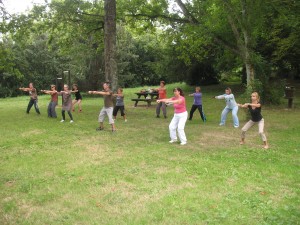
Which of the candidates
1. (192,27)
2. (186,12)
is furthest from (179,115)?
(186,12)

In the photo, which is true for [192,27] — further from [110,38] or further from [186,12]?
[110,38]

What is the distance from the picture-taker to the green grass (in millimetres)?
5332

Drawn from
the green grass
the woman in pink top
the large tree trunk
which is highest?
the large tree trunk

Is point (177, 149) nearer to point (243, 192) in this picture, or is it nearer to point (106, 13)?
point (243, 192)

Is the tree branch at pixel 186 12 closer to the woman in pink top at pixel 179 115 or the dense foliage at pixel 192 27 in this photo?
the dense foliage at pixel 192 27

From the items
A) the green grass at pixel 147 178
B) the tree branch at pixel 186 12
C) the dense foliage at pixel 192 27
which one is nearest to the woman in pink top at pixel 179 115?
the green grass at pixel 147 178

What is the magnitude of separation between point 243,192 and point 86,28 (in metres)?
16.2

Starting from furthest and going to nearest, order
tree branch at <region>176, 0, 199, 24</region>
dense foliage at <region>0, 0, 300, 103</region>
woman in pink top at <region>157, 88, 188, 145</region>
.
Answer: tree branch at <region>176, 0, 199, 24</region> → dense foliage at <region>0, 0, 300, 103</region> → woman in pink top at <region>157, 88, 188, 145</region>

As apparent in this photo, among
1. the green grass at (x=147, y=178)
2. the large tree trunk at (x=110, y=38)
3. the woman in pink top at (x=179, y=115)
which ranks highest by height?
the large tree trunk at (x=110, y=38)

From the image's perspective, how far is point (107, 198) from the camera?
5996 millimetres

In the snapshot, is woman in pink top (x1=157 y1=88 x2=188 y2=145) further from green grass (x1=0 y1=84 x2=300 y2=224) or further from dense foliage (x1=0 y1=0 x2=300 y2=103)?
dense foliage (x1=0 y1=0 x2=300 y2=103)

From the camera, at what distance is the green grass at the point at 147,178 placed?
5.33 meters

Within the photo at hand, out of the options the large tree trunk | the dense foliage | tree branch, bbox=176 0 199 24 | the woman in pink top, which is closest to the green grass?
the woman in pink top

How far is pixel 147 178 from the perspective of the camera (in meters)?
7.08
